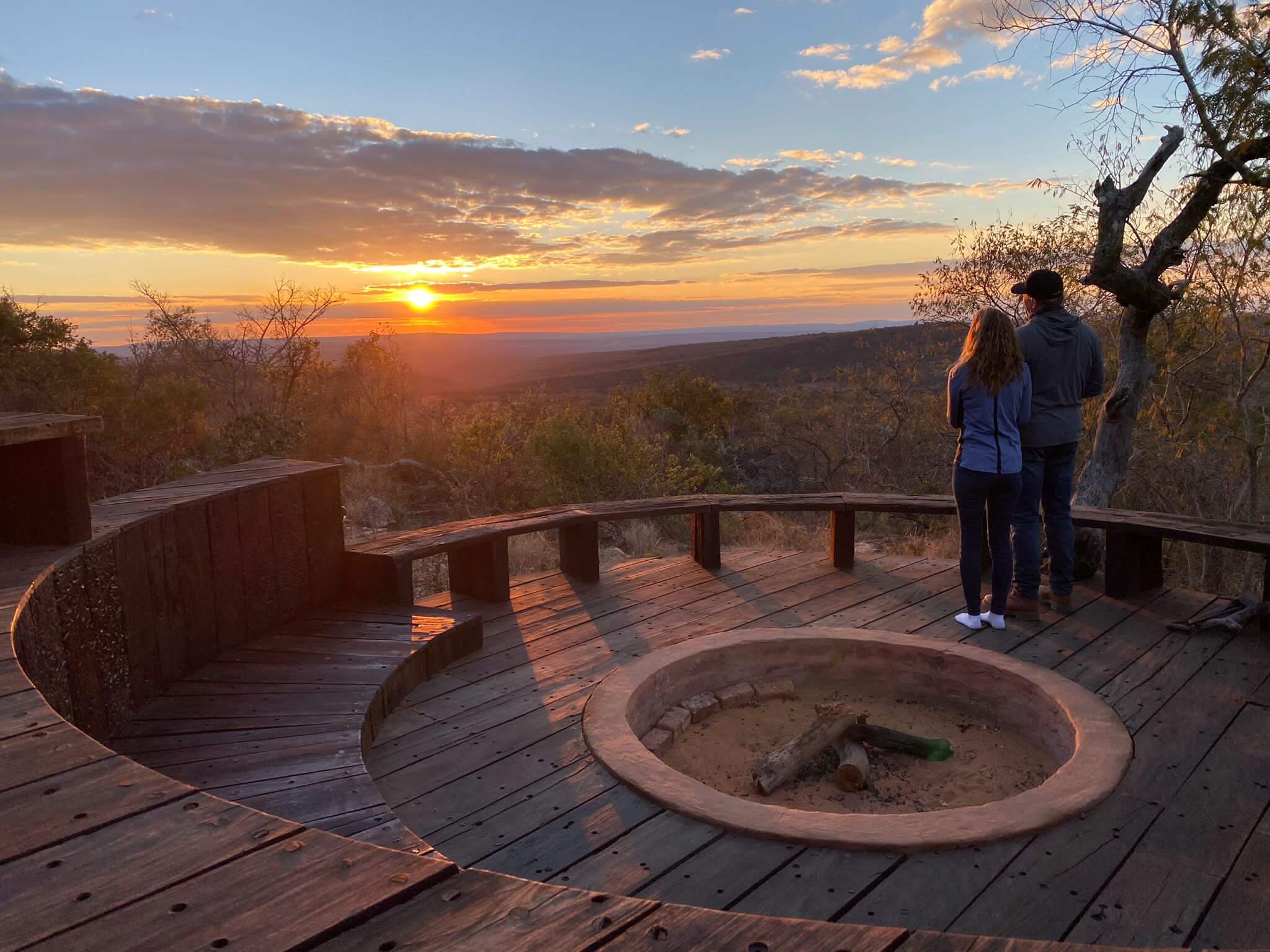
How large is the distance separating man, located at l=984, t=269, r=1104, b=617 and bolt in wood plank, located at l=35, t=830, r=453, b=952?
400cm

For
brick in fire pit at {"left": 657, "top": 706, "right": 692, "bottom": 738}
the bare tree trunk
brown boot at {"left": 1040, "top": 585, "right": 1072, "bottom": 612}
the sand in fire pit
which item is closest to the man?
brown boot at {"left": 1040, "top": 585, "right": 1072, "bottom": 612}

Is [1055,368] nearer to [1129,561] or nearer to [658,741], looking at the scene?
[1129,561]

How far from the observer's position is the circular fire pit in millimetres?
2592

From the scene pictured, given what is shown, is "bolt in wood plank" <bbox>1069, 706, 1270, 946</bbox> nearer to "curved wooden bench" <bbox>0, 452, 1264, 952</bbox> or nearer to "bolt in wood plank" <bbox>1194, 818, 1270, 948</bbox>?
"bolt in wood plank" <bbox>1194, 818, 1270, 948</bbox>

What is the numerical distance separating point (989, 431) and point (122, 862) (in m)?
3.89

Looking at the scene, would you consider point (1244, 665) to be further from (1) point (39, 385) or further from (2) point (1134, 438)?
(1) point (39, 385)

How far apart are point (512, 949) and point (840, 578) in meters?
4.52

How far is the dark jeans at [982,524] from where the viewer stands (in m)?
4.27

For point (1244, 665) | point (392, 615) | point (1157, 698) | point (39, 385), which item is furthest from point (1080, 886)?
point (39, 385)

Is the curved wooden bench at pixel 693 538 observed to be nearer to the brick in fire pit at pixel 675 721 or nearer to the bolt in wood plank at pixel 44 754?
the brick in fire pit at pixel 675 721

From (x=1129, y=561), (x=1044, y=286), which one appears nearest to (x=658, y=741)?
(x=1044, y=286)

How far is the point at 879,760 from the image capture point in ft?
11.7

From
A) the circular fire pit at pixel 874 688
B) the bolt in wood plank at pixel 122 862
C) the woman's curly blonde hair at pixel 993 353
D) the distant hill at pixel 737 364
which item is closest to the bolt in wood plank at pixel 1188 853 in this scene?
the circular fire pit at pixel 874 688

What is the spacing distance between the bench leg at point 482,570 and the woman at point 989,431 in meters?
2.47
